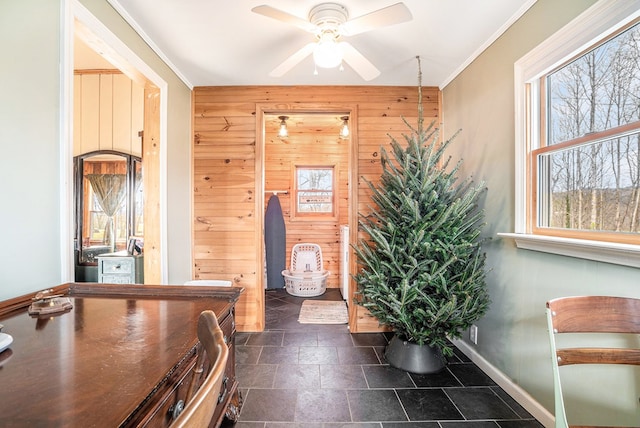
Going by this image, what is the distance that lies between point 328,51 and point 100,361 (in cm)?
176

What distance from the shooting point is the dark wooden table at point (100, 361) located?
571 mm

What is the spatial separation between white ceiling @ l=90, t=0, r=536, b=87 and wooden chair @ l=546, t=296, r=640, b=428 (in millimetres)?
1724

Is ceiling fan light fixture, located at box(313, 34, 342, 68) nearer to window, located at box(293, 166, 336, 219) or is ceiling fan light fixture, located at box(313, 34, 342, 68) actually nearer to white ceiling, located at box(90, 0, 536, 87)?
white ceiling, located at box(90, 0, 536, 87)

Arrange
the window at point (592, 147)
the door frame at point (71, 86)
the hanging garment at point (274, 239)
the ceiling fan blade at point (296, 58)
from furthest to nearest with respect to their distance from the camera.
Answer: the hanging garment at point (274, 239), the ceiling fan blade at point (296, 58), the door frame at point (71, 86), the window at point (592, 147)

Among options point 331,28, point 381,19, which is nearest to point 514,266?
point 381,19

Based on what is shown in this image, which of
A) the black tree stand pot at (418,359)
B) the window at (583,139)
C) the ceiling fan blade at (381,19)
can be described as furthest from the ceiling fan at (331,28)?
the black tree stand pot at (418,359)

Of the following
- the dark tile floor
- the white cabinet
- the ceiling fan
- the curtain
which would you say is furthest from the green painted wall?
the curtain

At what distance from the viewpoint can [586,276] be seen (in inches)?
54.0

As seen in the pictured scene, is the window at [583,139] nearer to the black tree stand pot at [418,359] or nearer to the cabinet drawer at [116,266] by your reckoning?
the black tree stand pot at [418,359]

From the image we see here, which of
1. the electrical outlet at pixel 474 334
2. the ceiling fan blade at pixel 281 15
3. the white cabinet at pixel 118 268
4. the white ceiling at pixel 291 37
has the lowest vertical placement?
the electrical outlet at pixel 474 334

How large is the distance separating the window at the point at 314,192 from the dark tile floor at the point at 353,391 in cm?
236

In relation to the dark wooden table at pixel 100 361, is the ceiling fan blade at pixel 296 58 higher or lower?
higher

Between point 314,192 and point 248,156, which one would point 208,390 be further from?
point 314,192

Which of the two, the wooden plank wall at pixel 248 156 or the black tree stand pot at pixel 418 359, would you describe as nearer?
the black tree stand pot at pixel 418 359
